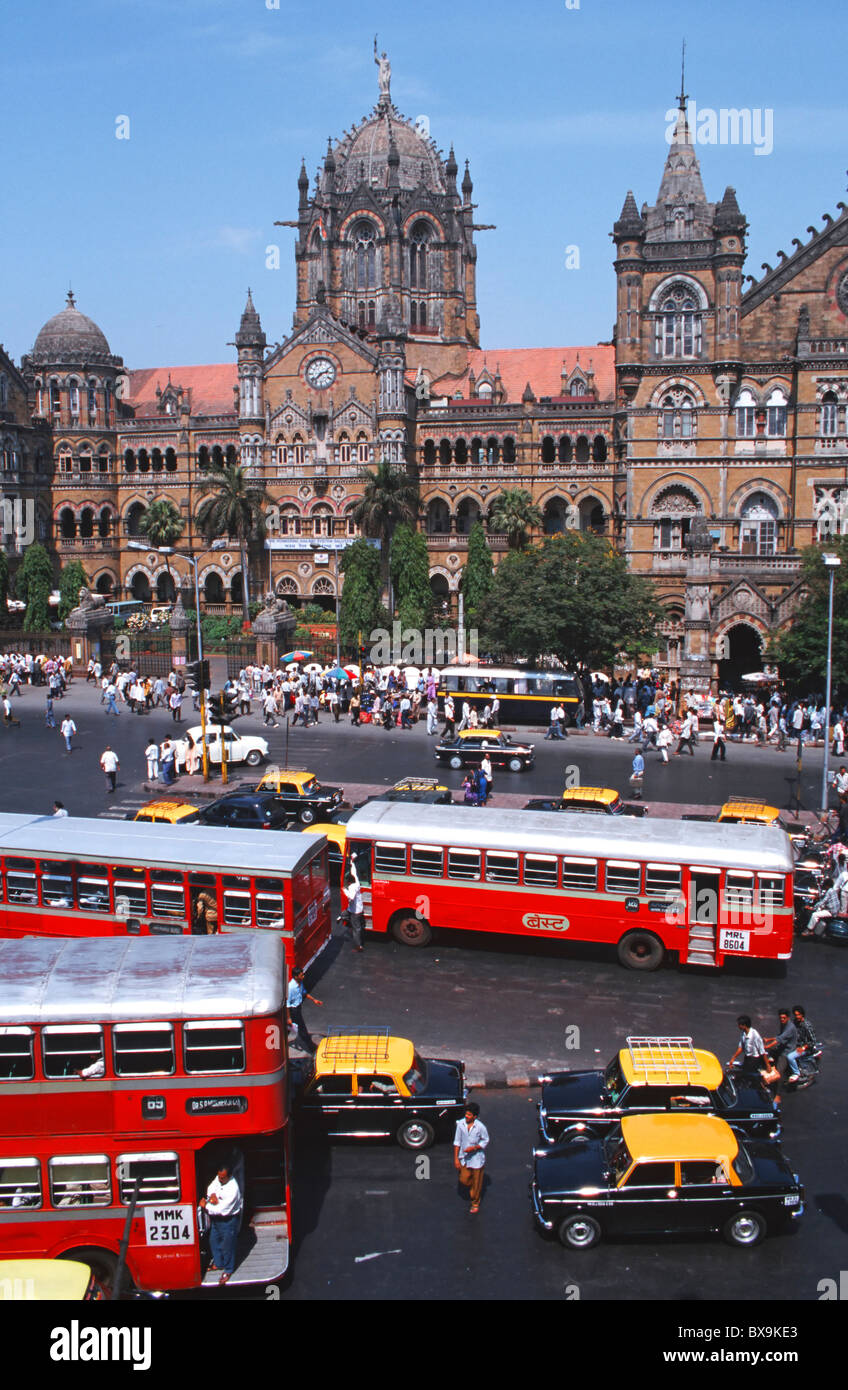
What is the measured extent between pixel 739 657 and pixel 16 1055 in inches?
1825

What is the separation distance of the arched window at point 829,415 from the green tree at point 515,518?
17.0m

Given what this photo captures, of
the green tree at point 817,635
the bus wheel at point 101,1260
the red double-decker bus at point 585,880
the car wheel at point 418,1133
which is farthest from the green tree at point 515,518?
the bus wheel at point 101,1260

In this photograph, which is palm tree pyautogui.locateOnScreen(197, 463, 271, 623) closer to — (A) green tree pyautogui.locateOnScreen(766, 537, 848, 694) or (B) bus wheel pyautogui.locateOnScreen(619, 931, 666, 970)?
(A) green tree pyautogui.locateOnScreen(766, 537, 848, 694)

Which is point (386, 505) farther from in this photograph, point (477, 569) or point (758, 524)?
point (758, 524)

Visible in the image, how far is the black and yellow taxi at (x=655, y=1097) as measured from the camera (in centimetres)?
1397

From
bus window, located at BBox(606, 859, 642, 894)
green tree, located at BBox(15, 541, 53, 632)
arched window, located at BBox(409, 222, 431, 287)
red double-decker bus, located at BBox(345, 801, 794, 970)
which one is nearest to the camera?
red double-decker bus, located at BBox(345, 801, 794, 970)

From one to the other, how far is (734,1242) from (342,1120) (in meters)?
4.73

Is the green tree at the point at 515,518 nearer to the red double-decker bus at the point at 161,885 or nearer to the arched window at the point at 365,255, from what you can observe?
the arched window at the point at 365,255

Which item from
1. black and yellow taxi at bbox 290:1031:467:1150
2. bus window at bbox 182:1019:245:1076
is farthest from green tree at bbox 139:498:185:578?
bus window at bbox 182:1019:245:1076

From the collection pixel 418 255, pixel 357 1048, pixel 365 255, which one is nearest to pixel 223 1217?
pixel 357 1048

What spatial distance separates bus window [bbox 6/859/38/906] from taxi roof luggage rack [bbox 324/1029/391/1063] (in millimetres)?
6474

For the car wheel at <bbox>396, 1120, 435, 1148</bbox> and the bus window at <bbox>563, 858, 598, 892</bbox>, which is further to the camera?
the bus window at <bbox>563, 858, 598, 892</bbox>

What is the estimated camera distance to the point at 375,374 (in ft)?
231

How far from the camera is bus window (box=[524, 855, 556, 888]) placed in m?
20.2
